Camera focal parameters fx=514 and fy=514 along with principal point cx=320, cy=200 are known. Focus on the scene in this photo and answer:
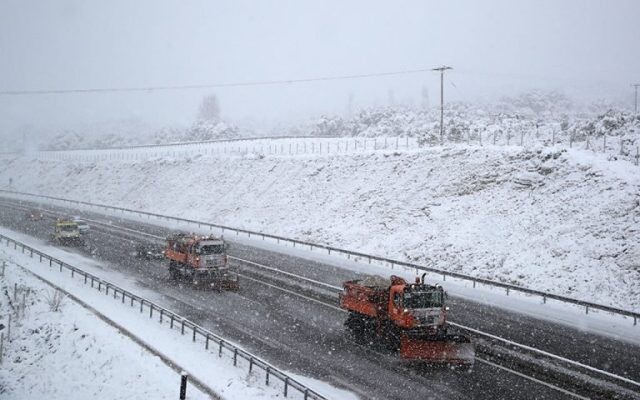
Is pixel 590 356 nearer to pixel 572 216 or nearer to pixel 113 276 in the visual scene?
pixel 572 216

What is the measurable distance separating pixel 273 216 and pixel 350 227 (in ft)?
33.7

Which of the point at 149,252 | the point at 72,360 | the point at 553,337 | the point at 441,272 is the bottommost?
the point at 72,360

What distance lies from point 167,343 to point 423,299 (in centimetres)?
958

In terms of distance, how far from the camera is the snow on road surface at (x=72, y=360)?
16.8 m

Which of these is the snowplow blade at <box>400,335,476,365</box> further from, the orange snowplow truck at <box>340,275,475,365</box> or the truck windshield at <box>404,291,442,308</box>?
the truck windshield at <box>404,291,442,308</box>

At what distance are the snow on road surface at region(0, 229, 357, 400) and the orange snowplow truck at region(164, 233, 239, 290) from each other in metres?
2.52

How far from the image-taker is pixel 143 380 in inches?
656

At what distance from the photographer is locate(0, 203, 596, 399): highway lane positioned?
15.0m

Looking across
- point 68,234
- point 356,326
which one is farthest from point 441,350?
point 68,234

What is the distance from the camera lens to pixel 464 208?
35531 millimetres

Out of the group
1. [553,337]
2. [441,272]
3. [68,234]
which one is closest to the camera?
[553,337]

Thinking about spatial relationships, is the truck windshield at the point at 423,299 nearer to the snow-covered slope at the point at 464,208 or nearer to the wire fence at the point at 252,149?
the snow-covered slope at the point at 464,208

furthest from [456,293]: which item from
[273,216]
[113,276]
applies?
[273,216]

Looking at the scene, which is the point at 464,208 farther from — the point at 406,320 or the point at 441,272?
the point at 406,320
